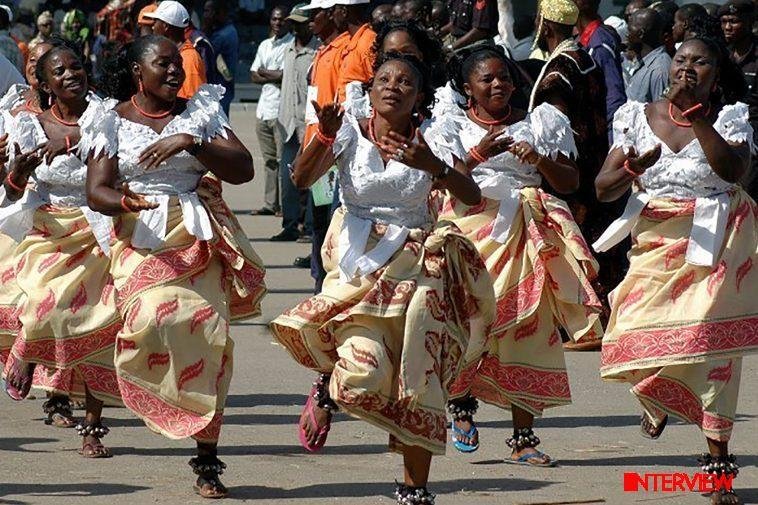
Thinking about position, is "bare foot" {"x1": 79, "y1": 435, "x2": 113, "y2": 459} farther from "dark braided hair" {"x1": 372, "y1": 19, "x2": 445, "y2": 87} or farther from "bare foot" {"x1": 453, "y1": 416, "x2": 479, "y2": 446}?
"dark braided hair" {"x1": 372, "y1": 19, "x2": 445, "y2": 87}

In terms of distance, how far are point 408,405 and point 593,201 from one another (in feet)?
16.6

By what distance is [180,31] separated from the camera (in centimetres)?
1179

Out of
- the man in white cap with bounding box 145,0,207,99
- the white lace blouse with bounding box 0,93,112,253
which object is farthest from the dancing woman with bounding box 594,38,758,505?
the man in white cap with bounding box 145,0,207,99

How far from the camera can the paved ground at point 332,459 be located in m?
7.30

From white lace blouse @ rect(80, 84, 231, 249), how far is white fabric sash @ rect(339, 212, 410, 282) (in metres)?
0.76

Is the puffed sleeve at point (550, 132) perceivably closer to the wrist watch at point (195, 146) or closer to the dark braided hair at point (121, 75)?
the wrist watch at point (195, 146)

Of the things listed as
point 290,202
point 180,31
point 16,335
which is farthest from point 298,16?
point 16,335

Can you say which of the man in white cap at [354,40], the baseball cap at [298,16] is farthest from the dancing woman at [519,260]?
the baseball cap at [298,16]

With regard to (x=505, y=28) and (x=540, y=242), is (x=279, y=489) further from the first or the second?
(x=505, y=28)

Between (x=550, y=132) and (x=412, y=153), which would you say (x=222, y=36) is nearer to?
(x=550, y=132)

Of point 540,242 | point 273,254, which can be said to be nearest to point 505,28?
point 273,254

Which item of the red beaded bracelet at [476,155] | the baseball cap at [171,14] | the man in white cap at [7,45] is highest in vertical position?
the red beaded bracelet at [476,155]

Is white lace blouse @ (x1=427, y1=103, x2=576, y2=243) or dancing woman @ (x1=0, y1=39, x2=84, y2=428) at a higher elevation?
white lace blouse @ (x1=427, y1=103, x2=576, y2=243)

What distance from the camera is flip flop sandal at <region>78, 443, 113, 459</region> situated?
314 inches
